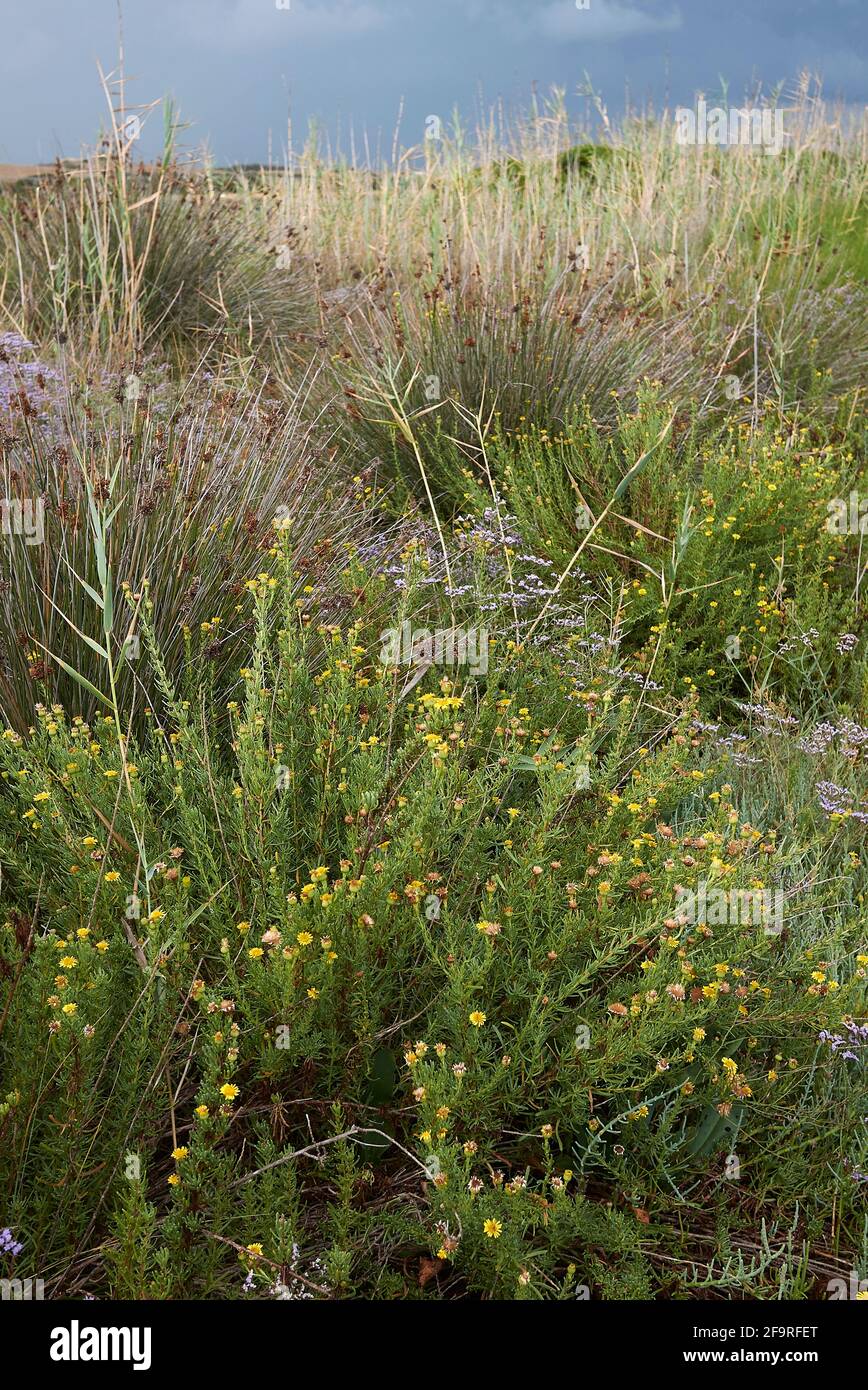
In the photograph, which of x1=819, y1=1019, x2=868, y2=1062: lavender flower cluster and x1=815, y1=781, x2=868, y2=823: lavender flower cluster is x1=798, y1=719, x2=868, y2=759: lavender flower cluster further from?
x1=819, y1=1019, x2=868, y2=1062: lavender flower cluster
